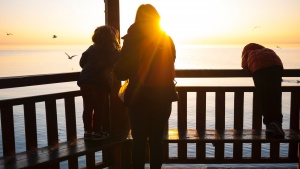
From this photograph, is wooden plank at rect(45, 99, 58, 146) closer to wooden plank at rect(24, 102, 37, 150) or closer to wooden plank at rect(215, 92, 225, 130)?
wooden plank at rect(24, 102, 37, 150)

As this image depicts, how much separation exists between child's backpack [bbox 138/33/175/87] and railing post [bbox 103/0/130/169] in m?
1.27

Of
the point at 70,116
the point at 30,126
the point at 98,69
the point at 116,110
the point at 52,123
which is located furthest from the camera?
the point at 116,110

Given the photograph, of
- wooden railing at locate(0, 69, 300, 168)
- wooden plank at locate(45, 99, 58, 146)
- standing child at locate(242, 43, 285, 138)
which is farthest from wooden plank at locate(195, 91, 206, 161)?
wooden plank at locate(45, 99, 58, 146)

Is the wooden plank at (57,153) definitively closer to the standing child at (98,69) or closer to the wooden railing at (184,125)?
the wooden railing at (184,125)

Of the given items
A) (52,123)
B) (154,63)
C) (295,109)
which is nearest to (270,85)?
(295,109)

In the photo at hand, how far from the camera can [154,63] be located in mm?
2943

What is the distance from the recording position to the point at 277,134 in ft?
12.5

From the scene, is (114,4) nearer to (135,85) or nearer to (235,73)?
(135,85)

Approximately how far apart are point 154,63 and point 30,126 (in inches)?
71.0

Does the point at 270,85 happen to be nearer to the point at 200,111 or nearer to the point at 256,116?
the point at 256,116

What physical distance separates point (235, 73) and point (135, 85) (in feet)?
5.88

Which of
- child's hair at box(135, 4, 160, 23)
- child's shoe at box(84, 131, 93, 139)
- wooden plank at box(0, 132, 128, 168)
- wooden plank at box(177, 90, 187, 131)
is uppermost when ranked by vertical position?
child's hair at box(135, 4, 160, 23)

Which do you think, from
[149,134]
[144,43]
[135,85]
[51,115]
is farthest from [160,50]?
[51,115]

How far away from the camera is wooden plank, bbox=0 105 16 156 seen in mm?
3471
